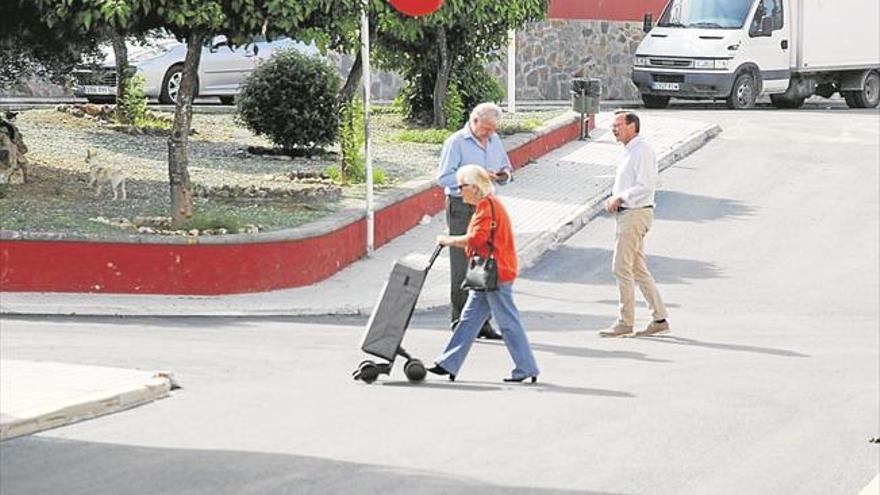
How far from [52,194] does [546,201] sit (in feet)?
21.6

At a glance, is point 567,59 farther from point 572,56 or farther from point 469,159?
point 469,159

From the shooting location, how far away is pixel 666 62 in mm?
36375

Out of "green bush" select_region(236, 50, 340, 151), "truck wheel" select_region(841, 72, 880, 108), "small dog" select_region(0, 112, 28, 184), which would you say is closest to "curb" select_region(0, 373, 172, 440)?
"small dog" select_region(0, 112, 28, 184)

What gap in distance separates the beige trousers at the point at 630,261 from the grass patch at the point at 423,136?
1167cm

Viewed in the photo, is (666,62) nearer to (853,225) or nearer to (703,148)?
(703,148)

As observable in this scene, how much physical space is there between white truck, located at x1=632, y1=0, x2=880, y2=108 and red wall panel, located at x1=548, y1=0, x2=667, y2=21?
103 inches

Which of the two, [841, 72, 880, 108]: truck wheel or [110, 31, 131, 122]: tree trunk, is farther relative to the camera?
[841, 72, 880, 108]: truck wheel

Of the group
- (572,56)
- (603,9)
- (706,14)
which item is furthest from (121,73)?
(603,9)

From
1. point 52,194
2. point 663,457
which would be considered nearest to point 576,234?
point 52,194

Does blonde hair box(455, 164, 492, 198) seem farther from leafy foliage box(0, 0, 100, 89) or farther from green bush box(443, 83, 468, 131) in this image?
green bush box(443, 83, 468, 131)

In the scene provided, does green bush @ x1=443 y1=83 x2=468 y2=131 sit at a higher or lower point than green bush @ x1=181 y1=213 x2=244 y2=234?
higher

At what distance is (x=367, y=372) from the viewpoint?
1388 centimetres

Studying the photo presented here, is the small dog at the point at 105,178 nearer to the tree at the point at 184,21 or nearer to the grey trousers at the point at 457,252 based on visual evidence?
the tree at the point at 184,21

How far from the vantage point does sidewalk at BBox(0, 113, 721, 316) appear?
17203 millimetres
